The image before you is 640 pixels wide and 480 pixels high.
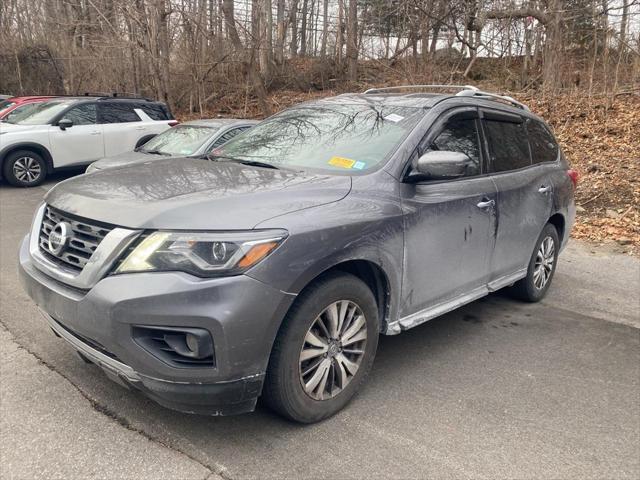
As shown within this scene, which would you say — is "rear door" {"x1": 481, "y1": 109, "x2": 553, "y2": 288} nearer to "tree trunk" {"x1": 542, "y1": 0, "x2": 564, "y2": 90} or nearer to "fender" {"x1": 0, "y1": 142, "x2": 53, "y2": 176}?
"fender" {"x1": 0, "y1": 142, "x2": 53, "y2": 176}

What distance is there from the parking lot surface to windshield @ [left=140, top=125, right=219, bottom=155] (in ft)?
14.4

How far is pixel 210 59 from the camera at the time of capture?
17.2 metres

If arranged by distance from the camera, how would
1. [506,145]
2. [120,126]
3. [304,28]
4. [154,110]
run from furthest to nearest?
[304,28] → [154,110] → [120,126] → [506,145]

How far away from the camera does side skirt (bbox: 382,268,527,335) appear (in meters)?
3.45

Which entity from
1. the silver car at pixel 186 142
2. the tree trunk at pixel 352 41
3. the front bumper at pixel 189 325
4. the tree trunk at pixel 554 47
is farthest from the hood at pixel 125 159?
the tree trunk at pixel 352 41

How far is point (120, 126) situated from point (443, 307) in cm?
953

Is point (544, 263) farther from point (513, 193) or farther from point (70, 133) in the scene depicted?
point (70, 133)

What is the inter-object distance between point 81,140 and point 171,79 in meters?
7.38

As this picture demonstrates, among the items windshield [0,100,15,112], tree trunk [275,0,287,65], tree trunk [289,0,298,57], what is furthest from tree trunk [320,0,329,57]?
windshield [0,100,15,112]

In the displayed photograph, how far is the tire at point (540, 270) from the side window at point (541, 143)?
0.63 metres

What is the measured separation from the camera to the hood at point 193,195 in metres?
2.62

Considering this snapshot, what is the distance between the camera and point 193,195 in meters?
2.84

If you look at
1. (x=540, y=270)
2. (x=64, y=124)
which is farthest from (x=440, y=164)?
(x=64, y=124)

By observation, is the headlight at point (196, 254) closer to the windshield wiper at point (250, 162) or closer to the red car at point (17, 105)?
the windshield wiper at point (250, 162)
